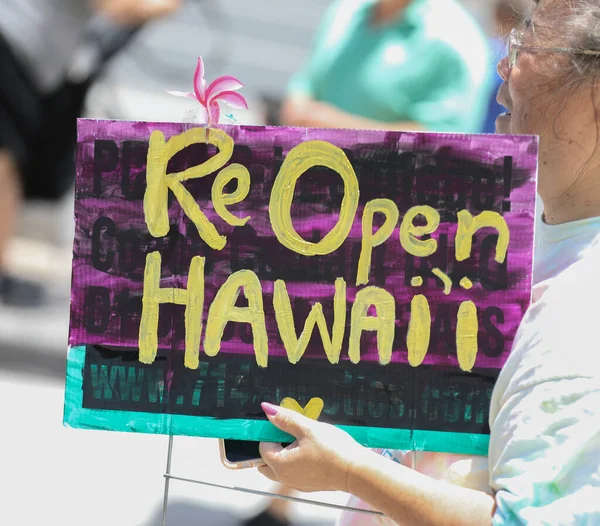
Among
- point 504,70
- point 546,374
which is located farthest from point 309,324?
point 504,70

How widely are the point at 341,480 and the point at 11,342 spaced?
12.1 ft

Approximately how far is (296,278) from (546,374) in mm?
417

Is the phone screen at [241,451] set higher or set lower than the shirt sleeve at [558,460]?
lower

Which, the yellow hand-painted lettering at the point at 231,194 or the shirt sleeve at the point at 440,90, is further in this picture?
the shirt sleeve at the point at 440,90

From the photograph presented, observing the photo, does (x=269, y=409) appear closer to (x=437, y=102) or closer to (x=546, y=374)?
(x=546, y=374)

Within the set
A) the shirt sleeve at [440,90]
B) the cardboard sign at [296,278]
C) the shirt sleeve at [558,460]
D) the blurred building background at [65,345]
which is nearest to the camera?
the shirt sleeve at [558,460]

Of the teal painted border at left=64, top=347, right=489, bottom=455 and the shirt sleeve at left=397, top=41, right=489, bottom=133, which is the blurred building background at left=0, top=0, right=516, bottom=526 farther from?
the shirt sleeve at left=397, top=41, right=489, bottom=133

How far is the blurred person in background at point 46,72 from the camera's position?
4.25m

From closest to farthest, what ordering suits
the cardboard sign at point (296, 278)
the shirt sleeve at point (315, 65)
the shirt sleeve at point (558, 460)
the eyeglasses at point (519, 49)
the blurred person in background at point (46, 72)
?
the shirt sleeve at point (558, 460) < the eyeglasses at point (519, 49) < the cardboard sign at point (296, 278) < the shirt sleeve at point (315, 65) < the blurred person in background at point (46, 72)

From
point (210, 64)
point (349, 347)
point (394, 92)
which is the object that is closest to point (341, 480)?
point (349, 347)

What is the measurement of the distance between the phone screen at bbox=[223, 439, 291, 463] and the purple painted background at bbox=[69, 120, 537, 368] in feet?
0.52

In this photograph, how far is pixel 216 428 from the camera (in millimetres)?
1457

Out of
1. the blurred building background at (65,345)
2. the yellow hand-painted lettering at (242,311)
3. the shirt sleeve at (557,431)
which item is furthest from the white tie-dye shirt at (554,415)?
the blurred building background at (65,345)

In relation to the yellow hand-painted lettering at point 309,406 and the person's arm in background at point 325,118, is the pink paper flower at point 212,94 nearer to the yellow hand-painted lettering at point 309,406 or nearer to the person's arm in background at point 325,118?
the yellow hand-painted lettering at point 309,406
